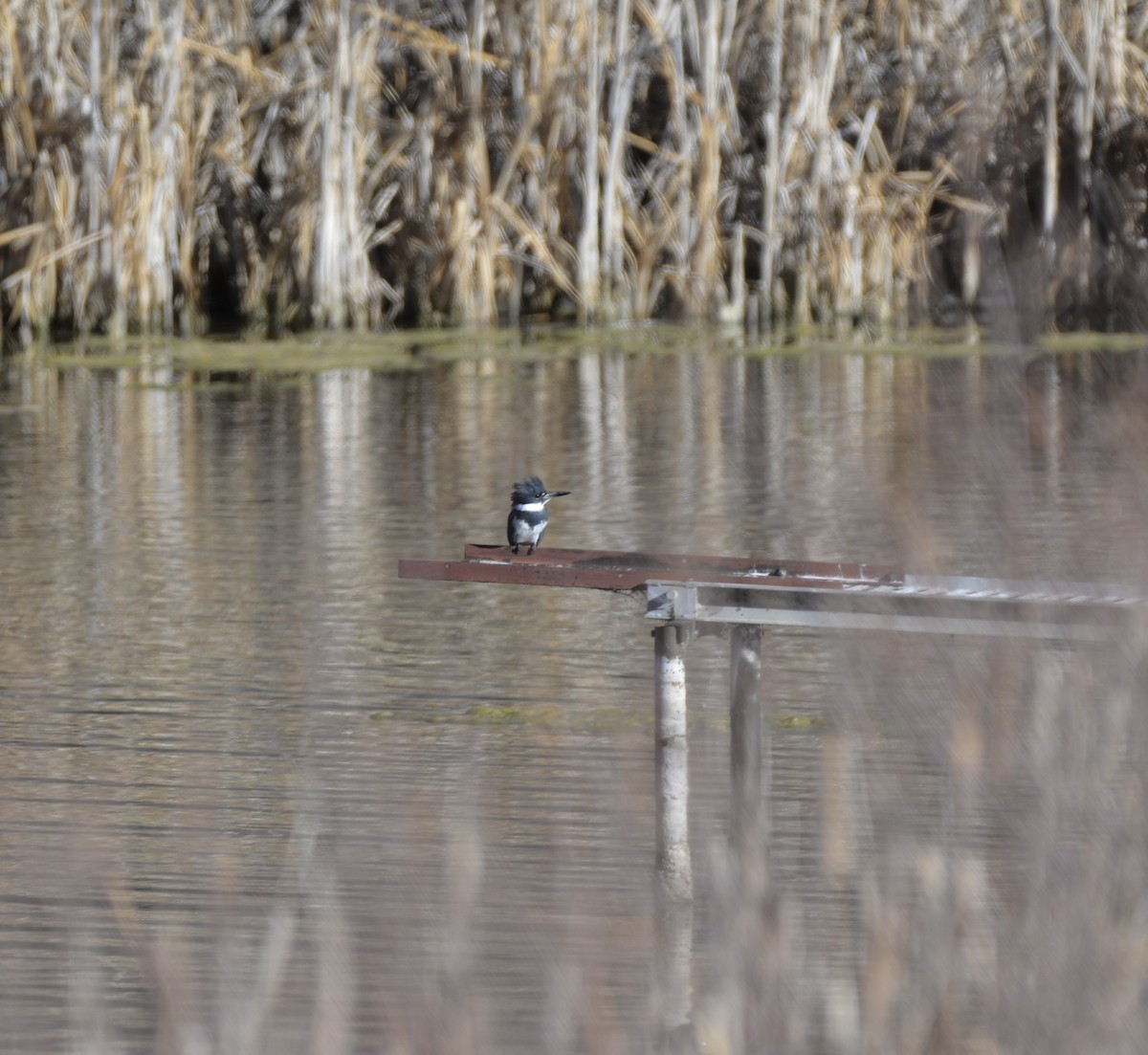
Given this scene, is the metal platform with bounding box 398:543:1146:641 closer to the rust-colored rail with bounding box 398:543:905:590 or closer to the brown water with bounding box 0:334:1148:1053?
the rust-colored rail with bounding box 398:543:905:590

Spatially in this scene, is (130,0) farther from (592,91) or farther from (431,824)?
(431,824)

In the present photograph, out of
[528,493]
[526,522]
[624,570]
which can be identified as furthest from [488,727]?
[624,570]

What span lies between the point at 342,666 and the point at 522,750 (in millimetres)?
1149

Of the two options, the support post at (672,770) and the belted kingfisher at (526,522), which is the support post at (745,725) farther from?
the belted kingfisher at (526,522)

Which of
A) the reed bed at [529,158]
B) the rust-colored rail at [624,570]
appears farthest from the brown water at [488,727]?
the reed bed at [529,158]

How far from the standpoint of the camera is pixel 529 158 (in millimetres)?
15352

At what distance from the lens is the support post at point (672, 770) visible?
420 cm

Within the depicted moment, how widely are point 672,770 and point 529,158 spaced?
11.5 m

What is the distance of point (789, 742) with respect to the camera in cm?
545

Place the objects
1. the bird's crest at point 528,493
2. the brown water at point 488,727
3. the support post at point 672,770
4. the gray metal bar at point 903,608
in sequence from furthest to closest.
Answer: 1. the bird's crest at point 528,493
2. the support post at point 672,770
3. the gray metal bar at point 903,608
4. the brown water at point 488,727

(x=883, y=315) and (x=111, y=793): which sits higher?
(x=883, y=315)

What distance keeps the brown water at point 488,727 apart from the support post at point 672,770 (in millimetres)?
52

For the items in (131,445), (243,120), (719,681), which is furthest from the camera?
(243,120)

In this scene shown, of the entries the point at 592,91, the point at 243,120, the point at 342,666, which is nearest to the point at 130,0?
the point at 243,120
